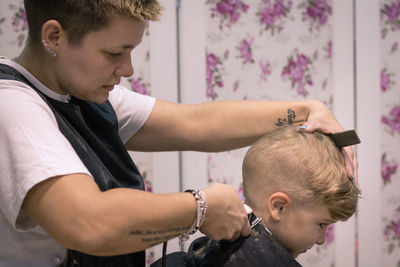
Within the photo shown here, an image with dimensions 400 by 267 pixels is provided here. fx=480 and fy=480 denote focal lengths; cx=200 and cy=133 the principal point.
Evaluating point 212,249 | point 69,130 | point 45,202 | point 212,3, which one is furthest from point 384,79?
point 45,202

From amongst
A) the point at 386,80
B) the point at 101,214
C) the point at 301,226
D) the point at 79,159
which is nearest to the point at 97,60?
the point at 79,159

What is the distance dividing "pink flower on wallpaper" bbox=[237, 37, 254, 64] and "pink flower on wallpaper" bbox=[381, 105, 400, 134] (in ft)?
3.22

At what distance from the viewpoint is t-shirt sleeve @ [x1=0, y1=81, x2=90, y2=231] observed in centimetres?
102

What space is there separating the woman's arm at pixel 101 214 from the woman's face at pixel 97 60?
12.5 inches

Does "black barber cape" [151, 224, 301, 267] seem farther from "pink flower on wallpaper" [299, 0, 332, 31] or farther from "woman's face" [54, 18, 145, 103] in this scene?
"pink flower on wallpaper" [299, 0, 332, 31]

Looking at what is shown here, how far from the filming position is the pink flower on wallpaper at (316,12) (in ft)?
9.62

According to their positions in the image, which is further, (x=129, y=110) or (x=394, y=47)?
(x=394, y=47)

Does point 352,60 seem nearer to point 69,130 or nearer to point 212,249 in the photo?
point 212,249

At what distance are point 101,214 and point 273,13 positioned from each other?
2172 millimetres

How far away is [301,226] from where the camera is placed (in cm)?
146

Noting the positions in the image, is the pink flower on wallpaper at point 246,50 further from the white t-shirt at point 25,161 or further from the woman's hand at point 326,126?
the white t-shirt at point 25,161

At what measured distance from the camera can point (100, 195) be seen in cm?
103

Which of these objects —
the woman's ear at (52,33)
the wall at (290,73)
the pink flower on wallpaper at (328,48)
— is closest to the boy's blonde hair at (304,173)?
the woman's ear at (52,33)

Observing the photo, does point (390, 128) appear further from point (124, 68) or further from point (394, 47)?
point (124, 68)
